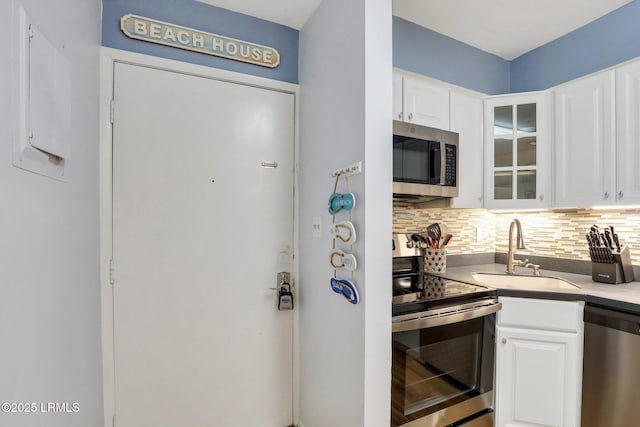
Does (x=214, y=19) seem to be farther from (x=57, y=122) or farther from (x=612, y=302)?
(x=612, y=302)

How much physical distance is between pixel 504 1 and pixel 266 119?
1.60m

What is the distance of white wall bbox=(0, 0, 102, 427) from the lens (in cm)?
68

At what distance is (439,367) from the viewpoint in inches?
57.4

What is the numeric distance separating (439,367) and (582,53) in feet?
7.49

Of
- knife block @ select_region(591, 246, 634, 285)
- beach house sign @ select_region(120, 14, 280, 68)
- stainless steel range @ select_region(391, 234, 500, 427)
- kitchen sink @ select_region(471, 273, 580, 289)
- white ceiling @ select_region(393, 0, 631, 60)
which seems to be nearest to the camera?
stainless steel range @ select_region(391, 234, 500, 427)

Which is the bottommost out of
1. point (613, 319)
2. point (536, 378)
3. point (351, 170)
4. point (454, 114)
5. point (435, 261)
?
point (536, 378)

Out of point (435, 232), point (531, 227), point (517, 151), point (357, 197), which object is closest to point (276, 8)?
point (357, 197)

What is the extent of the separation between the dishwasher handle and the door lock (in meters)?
1.56

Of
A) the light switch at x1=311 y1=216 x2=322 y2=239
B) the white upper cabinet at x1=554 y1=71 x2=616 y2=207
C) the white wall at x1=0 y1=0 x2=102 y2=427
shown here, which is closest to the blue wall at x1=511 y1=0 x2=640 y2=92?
the white upper cabinet at x1=554 y1=71 x2=616 y2=207

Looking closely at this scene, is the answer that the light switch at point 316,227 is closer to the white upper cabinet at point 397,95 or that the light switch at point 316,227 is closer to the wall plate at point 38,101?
the white upper cabinet at point 397,95

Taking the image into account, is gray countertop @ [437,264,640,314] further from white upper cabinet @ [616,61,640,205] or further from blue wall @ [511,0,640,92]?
blue wall @ [511,0,640,92]

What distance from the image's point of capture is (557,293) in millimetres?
1504

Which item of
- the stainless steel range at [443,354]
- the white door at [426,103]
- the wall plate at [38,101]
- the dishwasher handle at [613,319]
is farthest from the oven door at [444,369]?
the wall plate at [38,101]

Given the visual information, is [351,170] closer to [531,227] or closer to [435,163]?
[435,163]
